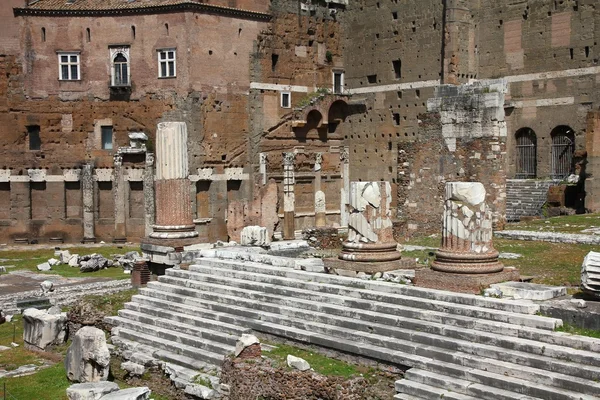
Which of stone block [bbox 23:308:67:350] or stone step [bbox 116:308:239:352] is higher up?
stone step [bbox 116:308:239:352]

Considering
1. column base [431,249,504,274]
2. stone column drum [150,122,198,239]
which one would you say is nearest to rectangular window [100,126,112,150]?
stone column drum [150,122,198,239]

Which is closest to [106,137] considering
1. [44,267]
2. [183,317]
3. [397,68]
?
[44,267]

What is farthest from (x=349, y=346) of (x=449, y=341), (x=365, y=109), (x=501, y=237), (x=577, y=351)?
(x=365, y=109)

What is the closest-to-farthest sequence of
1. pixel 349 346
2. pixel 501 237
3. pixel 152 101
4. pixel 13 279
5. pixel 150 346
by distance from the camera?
pixel 349 346 < pixel 150 346 < pixel 501 237 < pixel 13 279 < pixel 152 101

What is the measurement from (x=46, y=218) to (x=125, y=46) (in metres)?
7.30

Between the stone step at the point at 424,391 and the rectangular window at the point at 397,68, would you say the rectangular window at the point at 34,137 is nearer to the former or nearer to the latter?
the rectangular window at the point at 397,68

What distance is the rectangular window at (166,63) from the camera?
28.5 m

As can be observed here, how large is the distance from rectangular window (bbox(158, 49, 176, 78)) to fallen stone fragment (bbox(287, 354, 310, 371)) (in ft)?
68.1

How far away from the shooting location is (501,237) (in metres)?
17.0

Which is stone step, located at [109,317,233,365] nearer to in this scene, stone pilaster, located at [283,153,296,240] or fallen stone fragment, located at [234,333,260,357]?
fallen stone fragment, located at [234,333,260,357]

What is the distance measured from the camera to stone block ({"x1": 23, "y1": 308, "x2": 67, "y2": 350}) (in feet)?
42.7

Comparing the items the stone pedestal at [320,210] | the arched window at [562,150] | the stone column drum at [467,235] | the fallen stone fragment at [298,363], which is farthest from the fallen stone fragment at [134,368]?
the arched window at [562,150]

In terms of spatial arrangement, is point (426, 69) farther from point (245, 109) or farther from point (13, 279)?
point (13, 279)

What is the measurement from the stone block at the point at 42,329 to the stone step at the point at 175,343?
1071 millimetres
